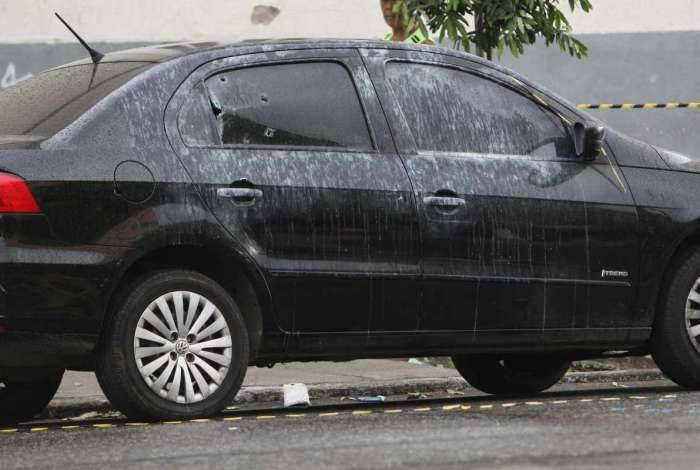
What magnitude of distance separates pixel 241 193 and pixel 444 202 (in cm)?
95

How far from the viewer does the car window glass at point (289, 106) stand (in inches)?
262

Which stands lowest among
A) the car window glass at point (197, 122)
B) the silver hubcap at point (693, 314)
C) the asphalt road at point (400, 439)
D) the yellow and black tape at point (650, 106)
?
the asphalt road at point (400, 439)

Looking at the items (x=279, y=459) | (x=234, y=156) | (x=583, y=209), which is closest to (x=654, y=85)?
(x=583, y=209)

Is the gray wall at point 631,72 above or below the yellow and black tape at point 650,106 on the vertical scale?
above

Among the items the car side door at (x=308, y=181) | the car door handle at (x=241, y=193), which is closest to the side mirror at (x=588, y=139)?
the car side door at (x=308, y=181)

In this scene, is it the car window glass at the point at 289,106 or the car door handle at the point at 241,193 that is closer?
the car door handle at the point at 241,193

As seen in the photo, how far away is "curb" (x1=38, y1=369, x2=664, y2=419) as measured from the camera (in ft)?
26.9

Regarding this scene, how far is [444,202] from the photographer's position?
22.7ft

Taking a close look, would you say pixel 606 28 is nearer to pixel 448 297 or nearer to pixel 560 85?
pixel 560 85

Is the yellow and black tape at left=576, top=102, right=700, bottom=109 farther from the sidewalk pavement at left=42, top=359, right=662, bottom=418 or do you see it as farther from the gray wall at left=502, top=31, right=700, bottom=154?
the sidewalk pavement at left=42, top=359, right=662, bottom=418

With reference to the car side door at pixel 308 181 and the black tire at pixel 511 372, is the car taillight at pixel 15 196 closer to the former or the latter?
the car side door at pixel 308 181

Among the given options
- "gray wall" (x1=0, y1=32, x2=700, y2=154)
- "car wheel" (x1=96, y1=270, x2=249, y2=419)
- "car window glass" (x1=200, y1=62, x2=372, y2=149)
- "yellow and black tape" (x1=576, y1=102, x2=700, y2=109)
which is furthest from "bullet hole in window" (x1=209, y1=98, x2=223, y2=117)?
"gray wall" (x1=0, y1=32, x2=700, y2=154)

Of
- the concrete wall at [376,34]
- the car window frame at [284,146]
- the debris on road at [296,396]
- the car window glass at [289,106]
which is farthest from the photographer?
the concrete wall at [376,34]

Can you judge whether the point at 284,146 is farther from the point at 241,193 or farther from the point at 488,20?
the point at 488,20
